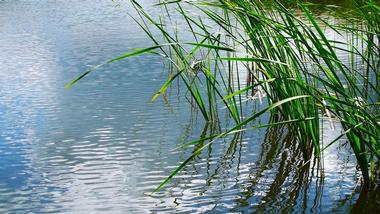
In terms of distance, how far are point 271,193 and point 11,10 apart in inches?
325

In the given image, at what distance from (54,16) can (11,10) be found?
1328mm

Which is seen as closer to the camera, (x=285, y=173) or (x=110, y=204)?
(x=110, y=204)

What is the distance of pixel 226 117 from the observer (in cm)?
353

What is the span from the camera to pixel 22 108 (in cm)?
385

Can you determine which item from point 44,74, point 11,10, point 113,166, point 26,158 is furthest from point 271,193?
point 11,10

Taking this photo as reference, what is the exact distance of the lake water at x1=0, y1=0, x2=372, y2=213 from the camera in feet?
Result: 7.81

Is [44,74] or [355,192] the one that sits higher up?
[44,74]

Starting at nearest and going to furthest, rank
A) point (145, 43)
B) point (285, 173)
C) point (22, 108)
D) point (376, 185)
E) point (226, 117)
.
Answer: point (376, 185), point (285, 173), point (226, 117), point (22, 108), point (145, 43)

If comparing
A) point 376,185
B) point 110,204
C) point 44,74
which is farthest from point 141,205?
point 44,74

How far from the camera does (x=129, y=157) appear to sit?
113 inches

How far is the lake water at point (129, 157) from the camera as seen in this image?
2381 millimetres

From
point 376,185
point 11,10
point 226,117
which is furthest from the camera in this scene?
point 11,10

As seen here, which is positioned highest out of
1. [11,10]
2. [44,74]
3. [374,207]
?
[11,10]

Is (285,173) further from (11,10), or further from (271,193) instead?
(11,10)
